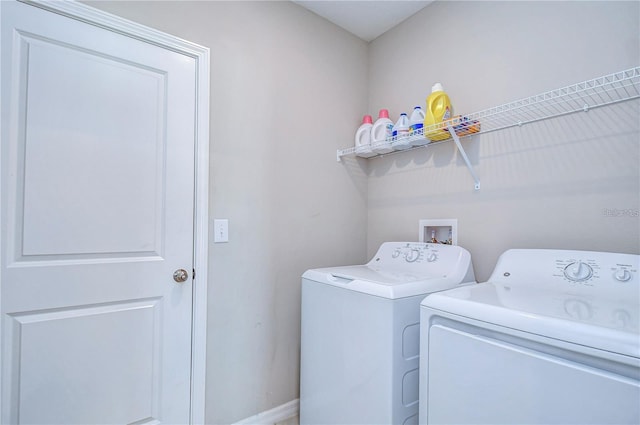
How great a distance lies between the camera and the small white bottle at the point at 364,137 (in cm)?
211

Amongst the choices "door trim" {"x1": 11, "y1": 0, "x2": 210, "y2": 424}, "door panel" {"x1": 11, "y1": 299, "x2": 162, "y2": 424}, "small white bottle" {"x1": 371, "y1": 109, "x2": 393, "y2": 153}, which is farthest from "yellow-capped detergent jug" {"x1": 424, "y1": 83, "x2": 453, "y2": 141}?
"door panel" {"x1": 11, "y1": 299, "x2": 162, "y2": 424}

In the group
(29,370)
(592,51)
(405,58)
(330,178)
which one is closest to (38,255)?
(29,370)

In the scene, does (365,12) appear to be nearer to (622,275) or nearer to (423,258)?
(423,258)

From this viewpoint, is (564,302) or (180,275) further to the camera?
(180,275)

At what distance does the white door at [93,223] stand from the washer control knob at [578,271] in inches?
64.9

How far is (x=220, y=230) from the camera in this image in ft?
5.48

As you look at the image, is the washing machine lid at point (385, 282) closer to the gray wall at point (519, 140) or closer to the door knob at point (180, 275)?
the gray wall at point (519, 140)

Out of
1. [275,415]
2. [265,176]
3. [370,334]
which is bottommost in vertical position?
[275,415]

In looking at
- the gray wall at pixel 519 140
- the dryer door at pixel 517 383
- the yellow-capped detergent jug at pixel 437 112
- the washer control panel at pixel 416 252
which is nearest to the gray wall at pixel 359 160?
the gray wall at pixel 519 140

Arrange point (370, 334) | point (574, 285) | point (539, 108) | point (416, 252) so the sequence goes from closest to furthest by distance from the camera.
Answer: point (574, 285) < point (370, 334) < point (539, 108) < point (416, 252)

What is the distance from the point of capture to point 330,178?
216 cm

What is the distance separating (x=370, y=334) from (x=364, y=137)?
4.39 feet

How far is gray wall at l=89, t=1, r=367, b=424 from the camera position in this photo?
1662 mm

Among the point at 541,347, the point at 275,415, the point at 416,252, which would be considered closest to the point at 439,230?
the point at 416,252
